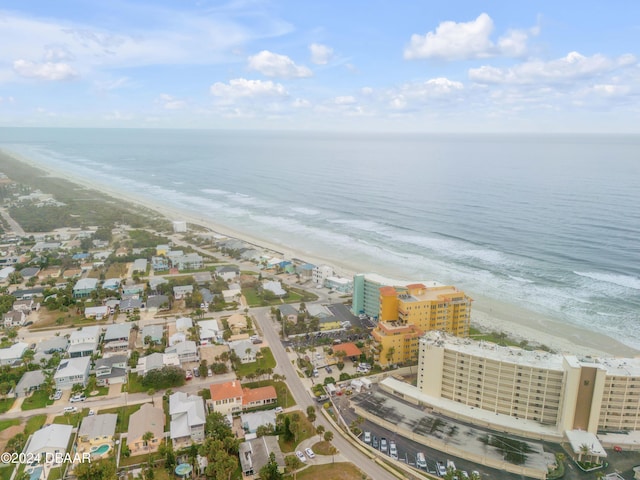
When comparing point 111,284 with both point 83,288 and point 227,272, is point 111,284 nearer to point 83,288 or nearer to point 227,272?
point 83,288

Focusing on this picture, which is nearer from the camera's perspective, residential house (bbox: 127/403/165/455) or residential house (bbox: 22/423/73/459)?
residential house (bbox: 22/423/73/459)

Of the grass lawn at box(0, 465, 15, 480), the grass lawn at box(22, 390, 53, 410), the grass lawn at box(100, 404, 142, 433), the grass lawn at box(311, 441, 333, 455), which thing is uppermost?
the grass lawn at box(100, 404, 142, 433)

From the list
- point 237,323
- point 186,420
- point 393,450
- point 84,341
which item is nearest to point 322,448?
point 393,450

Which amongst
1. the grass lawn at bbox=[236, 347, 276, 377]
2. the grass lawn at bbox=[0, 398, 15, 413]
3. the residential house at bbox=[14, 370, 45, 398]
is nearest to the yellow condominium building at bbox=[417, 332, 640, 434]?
the grass lawn at bbox=[236, 347, 276, 377]

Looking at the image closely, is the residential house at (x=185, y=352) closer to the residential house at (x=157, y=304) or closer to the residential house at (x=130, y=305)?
the residential house at (x=157, y=304)

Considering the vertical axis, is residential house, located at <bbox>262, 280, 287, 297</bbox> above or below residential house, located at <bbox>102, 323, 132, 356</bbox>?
above

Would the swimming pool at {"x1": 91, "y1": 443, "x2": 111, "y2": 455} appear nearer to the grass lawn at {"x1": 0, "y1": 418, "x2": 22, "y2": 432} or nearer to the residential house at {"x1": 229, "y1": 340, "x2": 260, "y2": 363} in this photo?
the grass lawn at {"x1": 0, "y1": 418, "x2": 22, "y2": 432}
